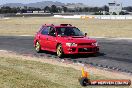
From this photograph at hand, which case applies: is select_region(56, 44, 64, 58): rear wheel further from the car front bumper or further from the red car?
the car front bumper

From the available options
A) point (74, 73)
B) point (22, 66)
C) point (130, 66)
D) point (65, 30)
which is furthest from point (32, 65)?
point (65, 30)

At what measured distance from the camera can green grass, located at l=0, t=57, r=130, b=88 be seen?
428 inches

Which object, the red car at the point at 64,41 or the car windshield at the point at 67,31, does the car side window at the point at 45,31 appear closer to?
the red car at the point at 64,41

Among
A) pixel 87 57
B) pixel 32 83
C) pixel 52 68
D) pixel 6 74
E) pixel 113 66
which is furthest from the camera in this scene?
pixel 87 57

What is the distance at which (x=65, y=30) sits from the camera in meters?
19.9

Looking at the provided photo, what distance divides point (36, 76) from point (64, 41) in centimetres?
656

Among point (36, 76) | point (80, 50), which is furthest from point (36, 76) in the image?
point (80, 50)

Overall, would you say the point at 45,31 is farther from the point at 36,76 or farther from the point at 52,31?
the point at 36,76

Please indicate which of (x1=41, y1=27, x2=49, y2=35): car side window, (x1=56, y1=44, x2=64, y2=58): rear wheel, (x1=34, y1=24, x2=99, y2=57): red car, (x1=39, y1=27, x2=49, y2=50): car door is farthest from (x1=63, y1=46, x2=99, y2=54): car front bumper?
(x1=41, y1=27, x2=49, y2=35): car side window

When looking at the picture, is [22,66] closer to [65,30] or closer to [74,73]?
[74,73]

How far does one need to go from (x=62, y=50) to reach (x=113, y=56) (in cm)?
244

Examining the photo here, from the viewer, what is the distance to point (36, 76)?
1241cm

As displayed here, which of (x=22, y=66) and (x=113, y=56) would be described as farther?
(x=113, y=56)

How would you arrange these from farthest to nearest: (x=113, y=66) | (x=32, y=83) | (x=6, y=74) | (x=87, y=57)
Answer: (x=87, y=57) → (x=113, y=66) → (x=6, y=74) → (x=32, y=83)
